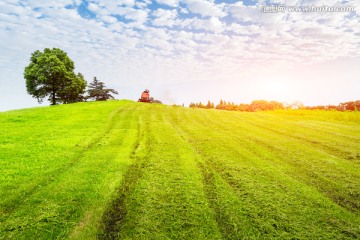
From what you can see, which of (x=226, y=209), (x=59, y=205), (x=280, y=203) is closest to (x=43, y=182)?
(x=59, y=205)

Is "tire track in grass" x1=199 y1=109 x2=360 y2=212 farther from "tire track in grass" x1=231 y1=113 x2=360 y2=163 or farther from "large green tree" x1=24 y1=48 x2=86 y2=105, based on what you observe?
"large green tree" x1=24 y1=48 x2=86 y2=105

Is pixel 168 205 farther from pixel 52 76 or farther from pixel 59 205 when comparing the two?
pixel 52 76

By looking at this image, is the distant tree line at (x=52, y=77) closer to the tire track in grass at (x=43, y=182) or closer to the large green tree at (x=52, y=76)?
the large green tree at (x=52, y=76)

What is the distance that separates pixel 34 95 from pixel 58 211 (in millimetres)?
45615

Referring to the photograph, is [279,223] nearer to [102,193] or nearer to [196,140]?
[102,193]

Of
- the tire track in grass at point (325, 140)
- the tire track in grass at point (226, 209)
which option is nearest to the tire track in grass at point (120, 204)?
the tire track in grass at point (226, 209)

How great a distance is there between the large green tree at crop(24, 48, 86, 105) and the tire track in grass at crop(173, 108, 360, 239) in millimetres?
40465

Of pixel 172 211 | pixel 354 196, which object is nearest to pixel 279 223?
pixel 172 211

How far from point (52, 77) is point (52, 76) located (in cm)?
21

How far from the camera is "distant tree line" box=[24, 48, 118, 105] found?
39156 mm

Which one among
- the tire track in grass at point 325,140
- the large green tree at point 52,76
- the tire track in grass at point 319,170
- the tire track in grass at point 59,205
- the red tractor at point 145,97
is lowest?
the tire track in grass at point 59,205

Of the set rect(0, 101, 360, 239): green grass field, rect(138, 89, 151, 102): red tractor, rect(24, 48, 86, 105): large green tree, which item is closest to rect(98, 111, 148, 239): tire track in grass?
rect(0, 101, 360, 239): green grass field

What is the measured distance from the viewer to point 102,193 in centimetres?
562

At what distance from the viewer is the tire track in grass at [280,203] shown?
13.8ft
